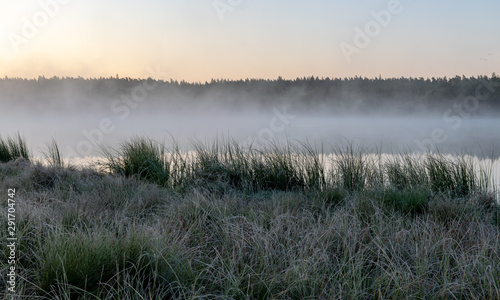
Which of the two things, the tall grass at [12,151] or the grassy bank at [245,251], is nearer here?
the grassy bank at [245,251]

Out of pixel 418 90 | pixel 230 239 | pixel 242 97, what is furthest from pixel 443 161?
pixel 242 97

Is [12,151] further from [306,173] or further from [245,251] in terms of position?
[245,251]

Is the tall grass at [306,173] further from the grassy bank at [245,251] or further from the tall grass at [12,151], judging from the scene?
the tall grass at [12,151]

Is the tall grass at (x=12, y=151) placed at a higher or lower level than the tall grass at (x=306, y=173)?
higher

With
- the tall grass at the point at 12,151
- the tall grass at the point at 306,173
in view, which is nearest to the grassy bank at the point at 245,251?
the tall grass at the point at 306,173

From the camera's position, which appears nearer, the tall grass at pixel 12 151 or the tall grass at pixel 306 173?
the tall grass at pixel 306 173

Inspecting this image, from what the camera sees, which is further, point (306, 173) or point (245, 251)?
point (306, 173)

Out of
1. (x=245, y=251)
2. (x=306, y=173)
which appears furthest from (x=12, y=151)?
(x=245, y=251)

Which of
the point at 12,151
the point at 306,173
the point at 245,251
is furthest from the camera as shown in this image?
the point at 12,151

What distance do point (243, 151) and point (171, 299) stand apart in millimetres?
4782

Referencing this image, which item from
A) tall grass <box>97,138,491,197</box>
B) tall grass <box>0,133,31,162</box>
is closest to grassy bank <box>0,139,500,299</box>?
tall grass <box>97,138,491,197</box>

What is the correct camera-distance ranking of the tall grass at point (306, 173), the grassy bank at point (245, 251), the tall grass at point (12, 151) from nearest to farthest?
1. the grassy bank at point (245, 251)
2. the tall grass at point (306, 173)
3. the tall grass at point (12, 151)

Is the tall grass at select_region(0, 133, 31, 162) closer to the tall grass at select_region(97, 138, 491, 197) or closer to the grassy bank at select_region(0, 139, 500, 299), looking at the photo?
the tall grass at select_region(97, 138, 491, 197)

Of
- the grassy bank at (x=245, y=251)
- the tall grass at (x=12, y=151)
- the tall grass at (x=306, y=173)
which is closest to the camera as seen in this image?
the grassy bank at (x=245, y=251)
